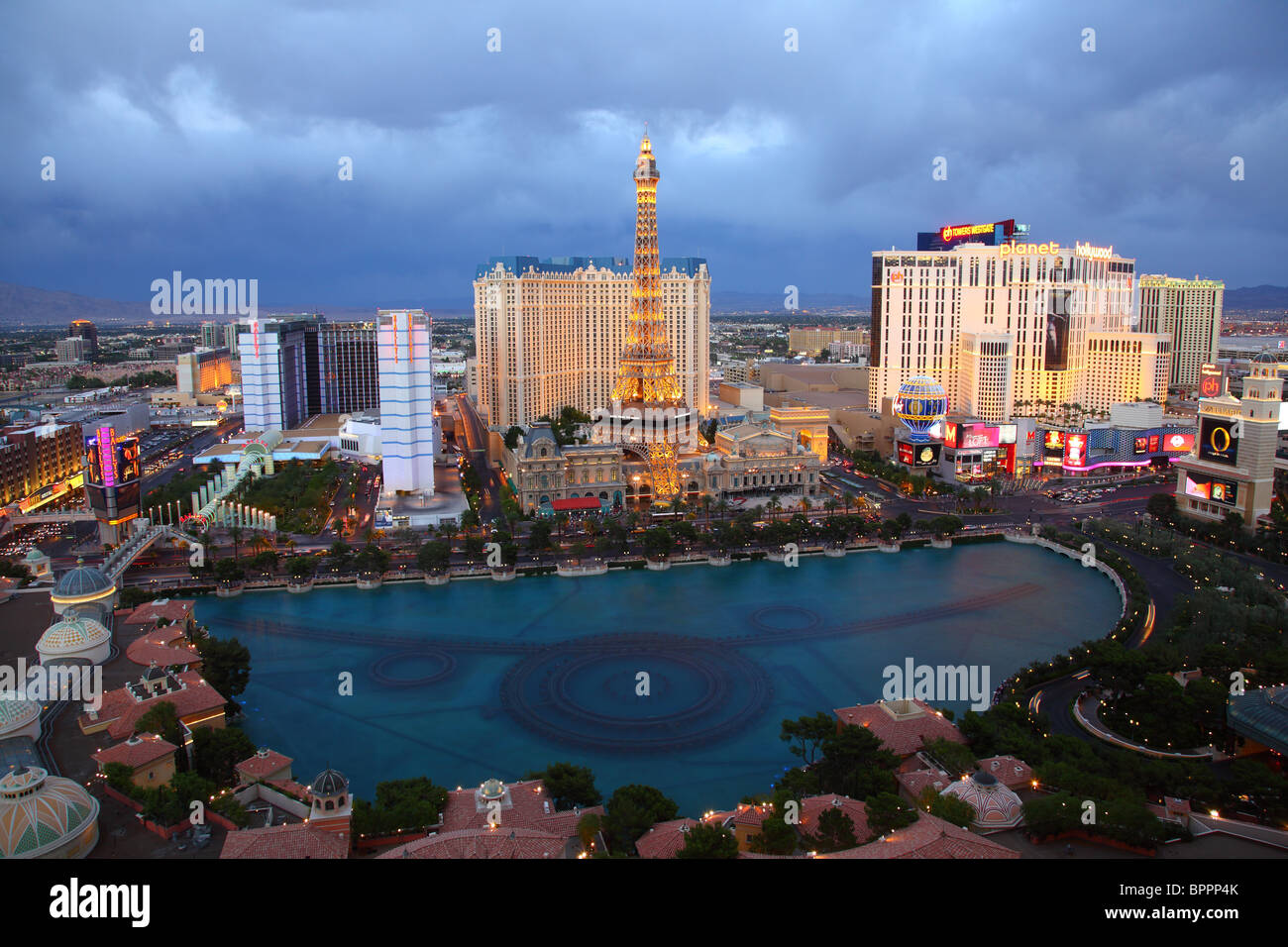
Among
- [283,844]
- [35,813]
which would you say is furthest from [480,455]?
[283,844]

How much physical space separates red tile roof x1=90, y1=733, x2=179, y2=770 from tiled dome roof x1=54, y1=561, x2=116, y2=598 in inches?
305

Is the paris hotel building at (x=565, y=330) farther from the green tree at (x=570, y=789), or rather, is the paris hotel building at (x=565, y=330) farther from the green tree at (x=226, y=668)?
the green tree at (x=570, y=789)

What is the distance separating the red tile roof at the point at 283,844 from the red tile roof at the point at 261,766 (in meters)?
2.90

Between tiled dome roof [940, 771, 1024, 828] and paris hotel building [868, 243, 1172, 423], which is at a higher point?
paris hotel building [868, 243, 1172, 423]

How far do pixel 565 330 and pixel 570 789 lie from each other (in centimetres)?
4429

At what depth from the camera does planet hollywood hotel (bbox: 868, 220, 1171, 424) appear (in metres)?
52.6

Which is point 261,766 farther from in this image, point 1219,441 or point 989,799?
point 1219,441

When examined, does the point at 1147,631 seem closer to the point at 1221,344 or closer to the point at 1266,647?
the point at 1266,647

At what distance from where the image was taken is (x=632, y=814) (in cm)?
1313

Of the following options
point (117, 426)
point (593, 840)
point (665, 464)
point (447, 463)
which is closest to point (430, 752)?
point (593, 840)

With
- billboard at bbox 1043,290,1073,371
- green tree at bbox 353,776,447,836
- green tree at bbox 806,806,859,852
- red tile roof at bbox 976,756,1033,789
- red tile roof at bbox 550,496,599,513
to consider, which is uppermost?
billboard at bbox 1043,290,1073,371

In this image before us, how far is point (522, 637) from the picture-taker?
24.6m
